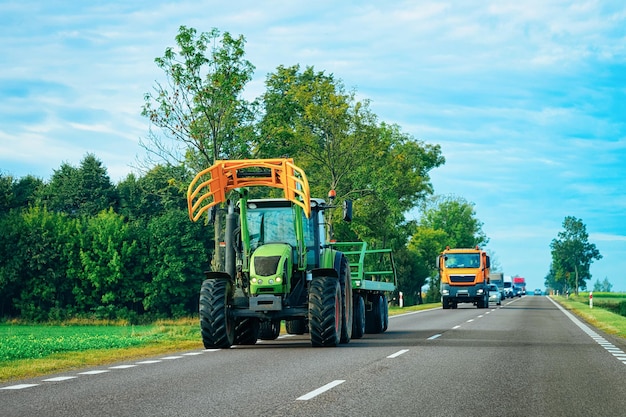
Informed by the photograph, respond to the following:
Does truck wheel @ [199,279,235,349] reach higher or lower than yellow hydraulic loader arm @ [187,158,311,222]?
lower

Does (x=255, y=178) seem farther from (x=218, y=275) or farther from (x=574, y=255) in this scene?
(x=574, y=255)

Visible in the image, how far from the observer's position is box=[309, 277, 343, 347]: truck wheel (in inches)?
744

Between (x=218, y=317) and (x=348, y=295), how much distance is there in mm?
3534

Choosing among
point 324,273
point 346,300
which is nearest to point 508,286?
point 346,300

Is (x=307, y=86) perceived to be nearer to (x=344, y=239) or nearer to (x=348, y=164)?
(x=348, y=164)

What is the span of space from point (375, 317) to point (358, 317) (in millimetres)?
2928

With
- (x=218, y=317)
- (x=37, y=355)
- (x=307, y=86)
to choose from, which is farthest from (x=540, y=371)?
(x=307, y=86)

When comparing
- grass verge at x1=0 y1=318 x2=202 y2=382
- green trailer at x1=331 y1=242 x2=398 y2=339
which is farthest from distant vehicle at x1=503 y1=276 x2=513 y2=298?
grass verge at x1=0 y1=318 x2=202 y2=382

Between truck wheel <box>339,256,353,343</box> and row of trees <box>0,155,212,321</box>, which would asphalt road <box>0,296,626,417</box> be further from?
row of trees <box>0,155,212,321</box>

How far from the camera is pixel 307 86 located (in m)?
55.2

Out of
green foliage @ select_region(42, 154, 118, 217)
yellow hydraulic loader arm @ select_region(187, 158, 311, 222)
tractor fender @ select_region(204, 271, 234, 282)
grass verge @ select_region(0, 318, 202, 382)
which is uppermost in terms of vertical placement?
green foliage @ select_region(42, 154, 118, 217)

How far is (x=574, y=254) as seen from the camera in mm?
178250

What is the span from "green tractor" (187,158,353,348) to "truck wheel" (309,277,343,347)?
20 mm

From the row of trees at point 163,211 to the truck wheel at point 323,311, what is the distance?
14.2m
